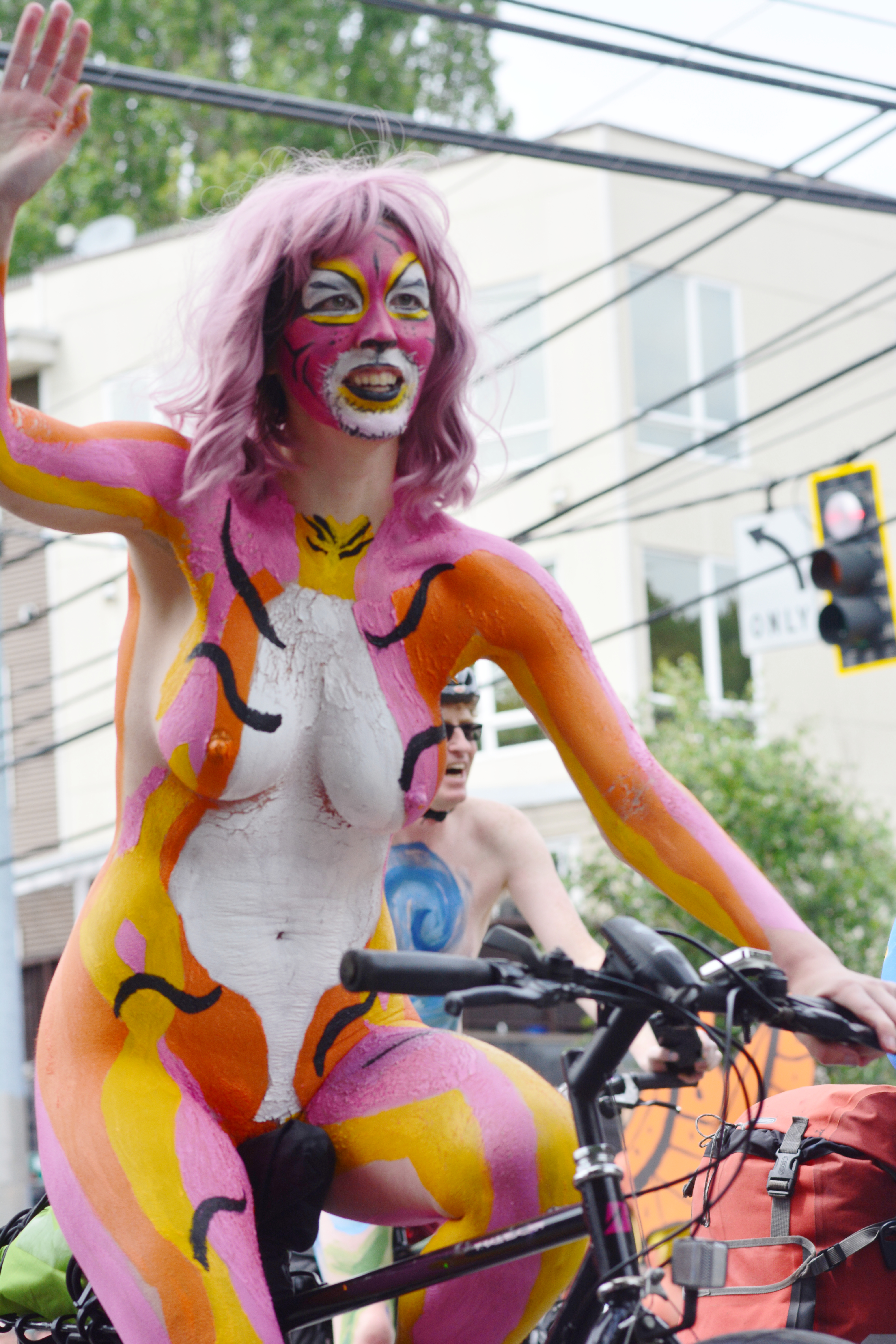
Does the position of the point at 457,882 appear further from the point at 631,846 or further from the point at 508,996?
the point at 508,996

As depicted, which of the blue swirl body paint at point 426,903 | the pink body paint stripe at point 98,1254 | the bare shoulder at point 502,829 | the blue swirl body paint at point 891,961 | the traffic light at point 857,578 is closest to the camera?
the pink body paint stripe at point 98,1254

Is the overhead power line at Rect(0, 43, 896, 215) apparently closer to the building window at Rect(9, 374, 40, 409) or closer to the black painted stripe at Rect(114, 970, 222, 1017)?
the black painted stripe at Rect(114, 970, 222, 1017)

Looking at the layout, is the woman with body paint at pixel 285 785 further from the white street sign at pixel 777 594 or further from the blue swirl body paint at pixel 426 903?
the white street sign at pixel 777 594

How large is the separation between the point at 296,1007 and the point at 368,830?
0.29 m

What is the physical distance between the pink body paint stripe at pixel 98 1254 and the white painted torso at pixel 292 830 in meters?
0.29

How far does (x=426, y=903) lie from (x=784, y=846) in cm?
947

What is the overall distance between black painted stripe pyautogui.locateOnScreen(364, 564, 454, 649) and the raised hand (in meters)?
0.82

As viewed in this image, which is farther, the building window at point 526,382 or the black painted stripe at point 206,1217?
the building window at point 526,382

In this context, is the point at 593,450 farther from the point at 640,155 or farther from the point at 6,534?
the point at 6,534

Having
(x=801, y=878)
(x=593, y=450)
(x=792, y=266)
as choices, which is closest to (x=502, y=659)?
(x=801, y=878)

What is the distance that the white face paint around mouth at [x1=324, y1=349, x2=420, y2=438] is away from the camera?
8.39ft

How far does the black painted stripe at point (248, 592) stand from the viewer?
2518 millimetres

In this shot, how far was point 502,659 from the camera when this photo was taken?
278 cm

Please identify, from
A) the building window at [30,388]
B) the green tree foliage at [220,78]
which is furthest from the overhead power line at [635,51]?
the green tree foliage at [220,78]
